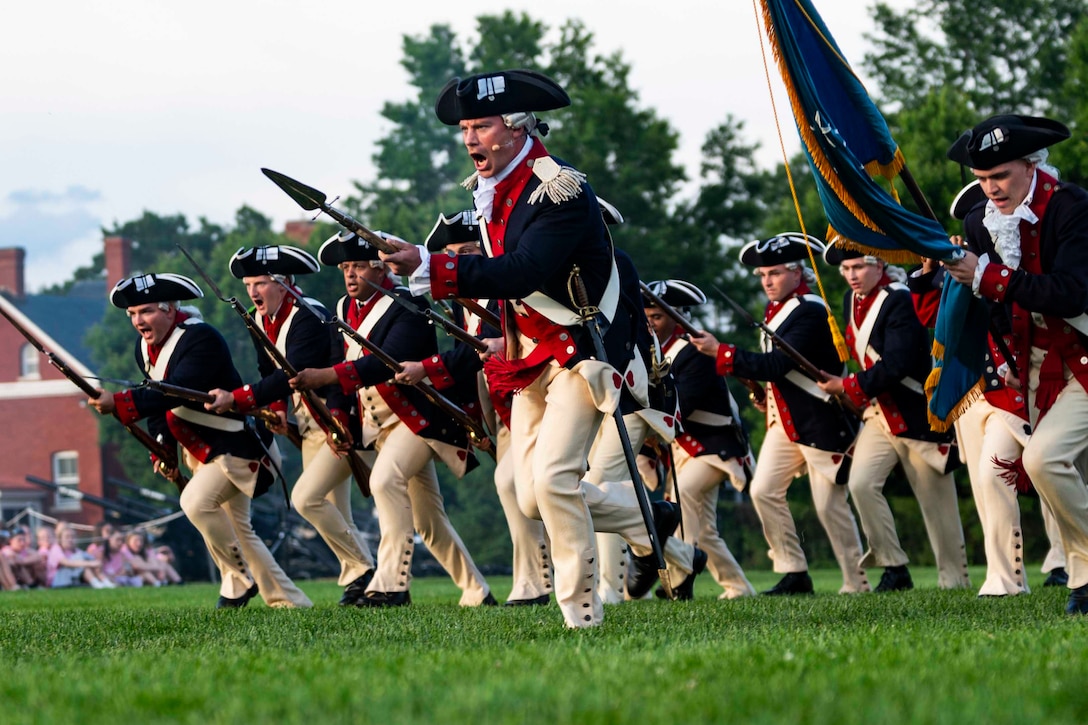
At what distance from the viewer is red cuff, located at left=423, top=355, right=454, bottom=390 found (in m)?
11.2

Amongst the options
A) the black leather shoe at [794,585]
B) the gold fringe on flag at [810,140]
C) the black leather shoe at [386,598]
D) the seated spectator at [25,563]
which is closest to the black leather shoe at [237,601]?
the black leather shoe at [386,598]

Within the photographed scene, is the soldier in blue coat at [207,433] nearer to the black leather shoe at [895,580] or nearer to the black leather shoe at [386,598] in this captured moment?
the black leather shoe at [386,598]

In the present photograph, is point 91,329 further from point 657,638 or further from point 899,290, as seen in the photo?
point 657,638

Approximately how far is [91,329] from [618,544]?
49.2 m

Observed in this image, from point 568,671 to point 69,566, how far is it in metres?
21.7

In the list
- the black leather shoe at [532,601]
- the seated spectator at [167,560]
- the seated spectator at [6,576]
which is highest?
the black leather shoe at [532,601]

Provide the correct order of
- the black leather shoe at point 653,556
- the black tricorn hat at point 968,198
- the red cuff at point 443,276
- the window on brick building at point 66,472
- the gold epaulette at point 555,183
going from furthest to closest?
the window on brick building at point 66,472, the black tricorn hat at point 968,198, the black leather shoe at point 653,556, the gold epaulette at point 555,183, the red cuff at point 443,276

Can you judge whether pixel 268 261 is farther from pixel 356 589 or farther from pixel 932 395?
pixel 932 395

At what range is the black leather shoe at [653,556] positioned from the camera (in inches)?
330

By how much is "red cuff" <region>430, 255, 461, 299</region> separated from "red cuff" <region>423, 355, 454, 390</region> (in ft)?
13.9

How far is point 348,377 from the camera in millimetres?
11000

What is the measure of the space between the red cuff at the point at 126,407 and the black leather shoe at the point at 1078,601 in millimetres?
6067

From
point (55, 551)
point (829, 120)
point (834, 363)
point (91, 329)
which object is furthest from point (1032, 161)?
point (91, 329)

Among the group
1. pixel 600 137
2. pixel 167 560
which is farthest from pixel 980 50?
pixel 167 560
